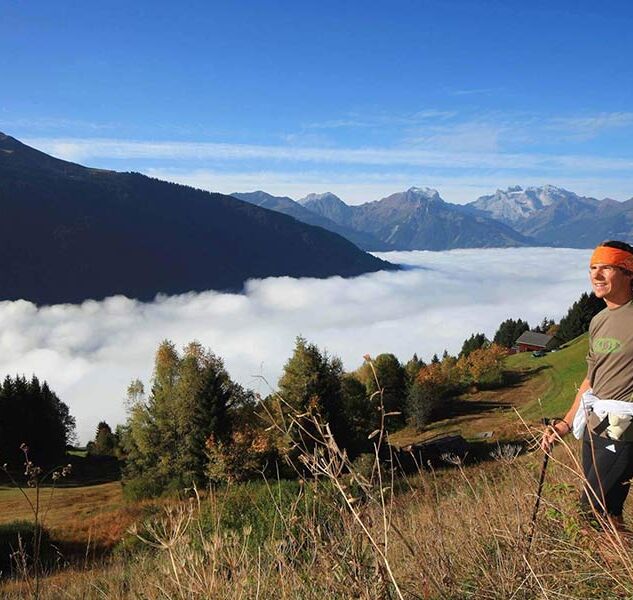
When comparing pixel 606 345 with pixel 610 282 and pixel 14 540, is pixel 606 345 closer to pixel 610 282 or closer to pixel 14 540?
pixel 610 282

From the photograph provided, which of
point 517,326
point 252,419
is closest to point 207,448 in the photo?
point 252,419

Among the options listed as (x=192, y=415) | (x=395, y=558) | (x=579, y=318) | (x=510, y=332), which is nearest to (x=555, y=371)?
(x=579, y=318)

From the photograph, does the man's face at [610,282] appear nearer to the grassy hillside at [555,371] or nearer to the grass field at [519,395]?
the grass field at [519,395]

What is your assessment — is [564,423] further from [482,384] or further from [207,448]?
[482,384]

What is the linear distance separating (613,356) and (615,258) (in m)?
0.55

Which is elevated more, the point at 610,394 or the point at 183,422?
the point at 610,394

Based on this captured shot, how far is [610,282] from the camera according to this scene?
3.08m

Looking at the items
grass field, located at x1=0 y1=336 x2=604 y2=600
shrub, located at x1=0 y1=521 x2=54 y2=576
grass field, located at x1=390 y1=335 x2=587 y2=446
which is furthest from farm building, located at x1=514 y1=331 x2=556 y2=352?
grass field, located at x1=0 y1=336 x2=604 y2=600

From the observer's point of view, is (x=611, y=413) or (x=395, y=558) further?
(x=395, y=558)

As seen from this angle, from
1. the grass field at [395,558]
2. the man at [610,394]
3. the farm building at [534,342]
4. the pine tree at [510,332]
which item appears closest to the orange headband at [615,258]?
the man at [610,394]

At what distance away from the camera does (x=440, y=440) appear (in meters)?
33.5

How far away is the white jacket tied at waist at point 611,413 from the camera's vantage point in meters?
2.88

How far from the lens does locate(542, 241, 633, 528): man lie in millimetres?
2887

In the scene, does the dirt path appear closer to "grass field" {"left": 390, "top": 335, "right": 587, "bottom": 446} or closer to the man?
"grass field" {"left": 390, "top": 335, "right": 587, "bottom": 446}
